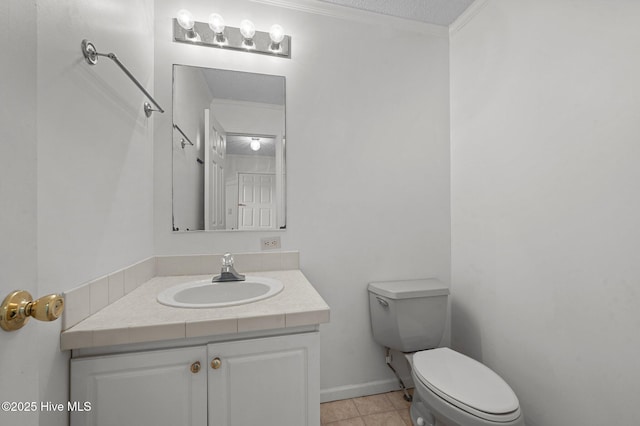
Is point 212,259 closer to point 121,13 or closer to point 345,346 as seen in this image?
point 345,346

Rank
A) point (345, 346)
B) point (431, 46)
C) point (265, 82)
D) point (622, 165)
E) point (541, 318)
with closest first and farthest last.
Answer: point (622, 165) → point (541, 318) → point (265, 82) → point (345, 346) → point (431, 46)

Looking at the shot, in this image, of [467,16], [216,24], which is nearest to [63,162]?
[216,24]

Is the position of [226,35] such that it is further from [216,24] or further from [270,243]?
[270,243]

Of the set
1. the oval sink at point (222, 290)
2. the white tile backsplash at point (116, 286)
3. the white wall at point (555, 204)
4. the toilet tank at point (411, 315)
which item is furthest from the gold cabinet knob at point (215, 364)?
the white wall at point (555, 204)

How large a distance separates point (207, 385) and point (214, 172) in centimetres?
107

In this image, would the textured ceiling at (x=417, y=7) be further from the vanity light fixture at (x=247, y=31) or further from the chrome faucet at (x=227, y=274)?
the chrome faucet at (x=227, y=274)

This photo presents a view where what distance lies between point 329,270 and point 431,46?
5.44ft

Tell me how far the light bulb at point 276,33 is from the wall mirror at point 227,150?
20cm

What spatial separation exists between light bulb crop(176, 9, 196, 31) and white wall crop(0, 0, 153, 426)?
15 cm

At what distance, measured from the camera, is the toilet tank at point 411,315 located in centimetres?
152

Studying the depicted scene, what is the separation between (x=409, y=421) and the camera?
1.47 m

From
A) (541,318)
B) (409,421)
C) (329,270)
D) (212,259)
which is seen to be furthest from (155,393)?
(541,318)

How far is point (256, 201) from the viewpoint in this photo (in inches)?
62.1

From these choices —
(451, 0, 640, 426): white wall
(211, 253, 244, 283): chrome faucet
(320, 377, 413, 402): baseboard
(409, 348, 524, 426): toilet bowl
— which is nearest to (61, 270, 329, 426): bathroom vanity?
(211, 253, 244, 283): chrome faucet
